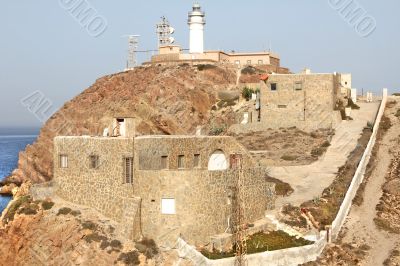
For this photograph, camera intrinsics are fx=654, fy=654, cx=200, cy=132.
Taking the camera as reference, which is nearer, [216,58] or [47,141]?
[47,141]

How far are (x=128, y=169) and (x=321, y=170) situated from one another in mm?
19044

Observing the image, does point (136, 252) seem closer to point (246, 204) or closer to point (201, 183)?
point (201, 183)

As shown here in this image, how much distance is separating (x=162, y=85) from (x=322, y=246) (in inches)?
1624

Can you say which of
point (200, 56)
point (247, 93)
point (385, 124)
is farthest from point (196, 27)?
point (385, 124)

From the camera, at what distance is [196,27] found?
84.9 m

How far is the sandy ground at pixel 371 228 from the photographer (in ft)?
113

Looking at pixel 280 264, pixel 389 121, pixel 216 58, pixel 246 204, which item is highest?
pixel 216 58

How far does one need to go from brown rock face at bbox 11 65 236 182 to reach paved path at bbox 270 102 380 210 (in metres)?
16.4

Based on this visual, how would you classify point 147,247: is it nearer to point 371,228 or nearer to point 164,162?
point 164,162

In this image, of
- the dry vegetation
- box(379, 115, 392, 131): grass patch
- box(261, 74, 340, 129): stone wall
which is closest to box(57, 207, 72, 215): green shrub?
the dry vegetation

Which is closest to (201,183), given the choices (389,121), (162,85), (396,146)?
(396,146)

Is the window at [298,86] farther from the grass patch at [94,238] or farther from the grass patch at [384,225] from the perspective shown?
the grass patch at [94,238]

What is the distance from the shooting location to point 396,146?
52656mm

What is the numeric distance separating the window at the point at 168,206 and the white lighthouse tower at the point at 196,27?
56.0 m
